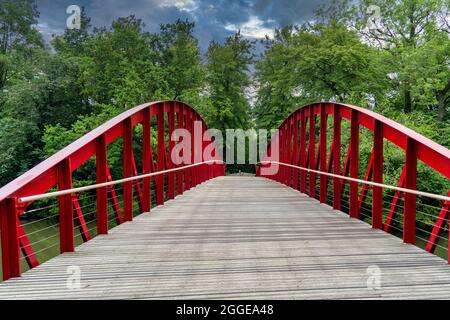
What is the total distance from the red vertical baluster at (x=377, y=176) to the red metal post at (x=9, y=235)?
4.31 meters

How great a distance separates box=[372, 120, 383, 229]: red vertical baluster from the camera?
17.3 feet

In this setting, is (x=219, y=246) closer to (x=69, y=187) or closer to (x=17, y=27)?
(x=69, y=187)

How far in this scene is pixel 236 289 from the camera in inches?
116

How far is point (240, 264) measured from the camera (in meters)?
3.61

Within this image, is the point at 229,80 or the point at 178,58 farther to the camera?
the point at 229,80

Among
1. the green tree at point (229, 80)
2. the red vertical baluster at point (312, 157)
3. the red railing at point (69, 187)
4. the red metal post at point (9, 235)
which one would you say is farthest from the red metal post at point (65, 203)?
the green tree at point (229, 80)

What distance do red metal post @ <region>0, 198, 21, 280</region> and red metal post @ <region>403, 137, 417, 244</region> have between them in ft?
12.8

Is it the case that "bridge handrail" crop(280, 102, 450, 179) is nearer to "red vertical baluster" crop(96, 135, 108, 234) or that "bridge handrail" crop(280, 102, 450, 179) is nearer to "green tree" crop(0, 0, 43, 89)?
"red vertical baluster" crop(96, 135, 108, 234)

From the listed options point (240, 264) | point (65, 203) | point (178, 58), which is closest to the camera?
point (240, 264)

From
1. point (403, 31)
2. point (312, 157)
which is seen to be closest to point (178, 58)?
point (403, 31)

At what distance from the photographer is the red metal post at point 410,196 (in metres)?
4.35

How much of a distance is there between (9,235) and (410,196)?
3.99 metres
